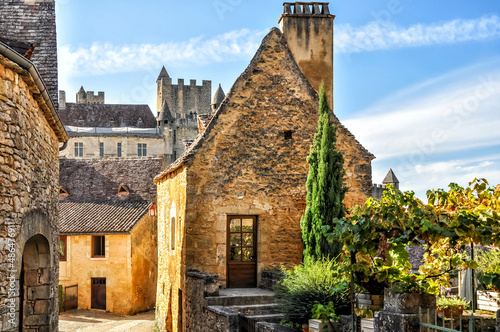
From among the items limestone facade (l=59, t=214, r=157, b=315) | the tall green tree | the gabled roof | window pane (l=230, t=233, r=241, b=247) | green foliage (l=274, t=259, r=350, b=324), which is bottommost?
limestone facade (l=59, t=214, r=157, b=315)

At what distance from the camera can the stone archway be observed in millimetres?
9023

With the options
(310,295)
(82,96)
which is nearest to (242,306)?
(310,295)

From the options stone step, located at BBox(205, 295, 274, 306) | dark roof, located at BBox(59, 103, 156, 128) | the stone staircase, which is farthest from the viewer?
dark roof, located at BBox(59, 103, 156, 128)

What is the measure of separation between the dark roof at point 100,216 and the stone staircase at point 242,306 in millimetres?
13701

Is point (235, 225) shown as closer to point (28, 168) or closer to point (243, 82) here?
point (243, 82)

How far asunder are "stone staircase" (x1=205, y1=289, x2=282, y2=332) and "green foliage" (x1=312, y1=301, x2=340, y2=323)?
154cm

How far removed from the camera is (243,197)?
44.0 feet

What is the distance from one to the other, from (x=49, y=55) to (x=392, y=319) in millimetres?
8194

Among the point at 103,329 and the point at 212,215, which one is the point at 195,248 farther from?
the point at 103,329

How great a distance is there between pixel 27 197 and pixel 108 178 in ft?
75.9

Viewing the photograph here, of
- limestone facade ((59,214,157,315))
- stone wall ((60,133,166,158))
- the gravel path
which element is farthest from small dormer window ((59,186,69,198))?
stone wall ((60,133,166,158))

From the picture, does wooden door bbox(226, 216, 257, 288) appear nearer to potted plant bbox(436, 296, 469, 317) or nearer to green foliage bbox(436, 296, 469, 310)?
green foliage bbox(436, 296, 469, 310)

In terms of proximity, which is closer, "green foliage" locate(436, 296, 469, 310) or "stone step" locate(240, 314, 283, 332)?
"green foliage" locate(436, 296, 469, 310)

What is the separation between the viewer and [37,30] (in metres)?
11.2
